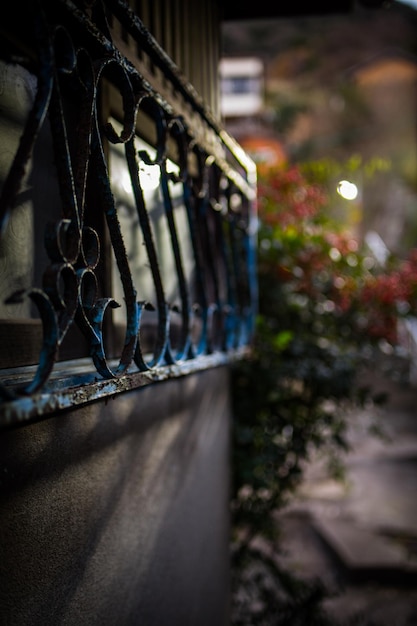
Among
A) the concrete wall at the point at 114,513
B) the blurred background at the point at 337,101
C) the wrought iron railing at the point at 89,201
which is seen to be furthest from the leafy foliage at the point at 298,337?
the blurred background at the point at 337,101

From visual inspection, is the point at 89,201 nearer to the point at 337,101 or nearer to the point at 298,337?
the point at 298,337

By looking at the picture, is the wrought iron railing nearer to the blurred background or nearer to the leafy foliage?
the leafy foliage

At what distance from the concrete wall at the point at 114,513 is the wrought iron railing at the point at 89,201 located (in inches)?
6.8

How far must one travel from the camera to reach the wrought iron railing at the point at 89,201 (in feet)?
3.39

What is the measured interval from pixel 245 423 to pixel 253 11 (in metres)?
2.86

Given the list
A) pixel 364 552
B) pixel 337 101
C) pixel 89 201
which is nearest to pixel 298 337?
pixel 364 552

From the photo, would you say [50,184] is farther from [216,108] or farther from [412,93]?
[412,93]

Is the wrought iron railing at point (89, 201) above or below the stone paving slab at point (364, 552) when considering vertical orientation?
above

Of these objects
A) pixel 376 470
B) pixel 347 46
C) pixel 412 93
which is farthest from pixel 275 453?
pixel 347 46

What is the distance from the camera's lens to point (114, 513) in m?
1.71

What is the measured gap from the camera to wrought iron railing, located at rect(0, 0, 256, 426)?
40.6 inches

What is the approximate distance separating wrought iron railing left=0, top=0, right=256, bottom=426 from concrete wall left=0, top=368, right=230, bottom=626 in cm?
17

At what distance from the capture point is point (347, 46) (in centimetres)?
3628

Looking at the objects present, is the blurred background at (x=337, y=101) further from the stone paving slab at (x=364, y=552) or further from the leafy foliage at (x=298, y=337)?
the leafy foliage at (x=298, y=337)
